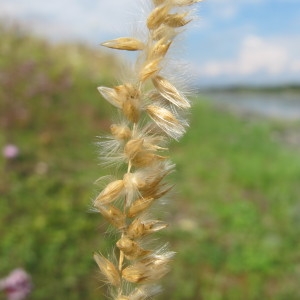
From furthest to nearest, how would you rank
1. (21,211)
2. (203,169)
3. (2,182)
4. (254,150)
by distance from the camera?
(254,150) < (203,169) < (2,182) < (21,211)

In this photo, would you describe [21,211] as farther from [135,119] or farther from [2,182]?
[135,119]

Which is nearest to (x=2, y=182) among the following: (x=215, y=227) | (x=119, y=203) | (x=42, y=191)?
(x=42, y=191)

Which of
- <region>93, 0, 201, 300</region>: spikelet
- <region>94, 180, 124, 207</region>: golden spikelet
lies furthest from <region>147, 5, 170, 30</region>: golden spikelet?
<region>94, 180, 124, 207</region>: golden spikelet

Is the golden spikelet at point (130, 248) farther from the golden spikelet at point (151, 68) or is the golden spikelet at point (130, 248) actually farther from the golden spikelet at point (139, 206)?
the golden spikelet at point (151, 68)

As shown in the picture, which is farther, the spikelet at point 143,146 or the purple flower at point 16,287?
the purple flower at point 16,287

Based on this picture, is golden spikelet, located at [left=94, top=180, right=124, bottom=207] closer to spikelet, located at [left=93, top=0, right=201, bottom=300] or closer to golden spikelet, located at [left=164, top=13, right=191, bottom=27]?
spikelet, located at [left=93, top=0, right=201, bottom=300]

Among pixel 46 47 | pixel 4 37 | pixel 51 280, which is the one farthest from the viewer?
pixel 46 47

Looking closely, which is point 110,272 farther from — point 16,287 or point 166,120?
point 16,287

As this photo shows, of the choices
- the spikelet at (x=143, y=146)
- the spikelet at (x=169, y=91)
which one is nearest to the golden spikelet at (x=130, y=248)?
the spikelet at (x=143, y=146)

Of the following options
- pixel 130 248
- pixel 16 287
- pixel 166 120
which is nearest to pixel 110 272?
pixel 130 248
